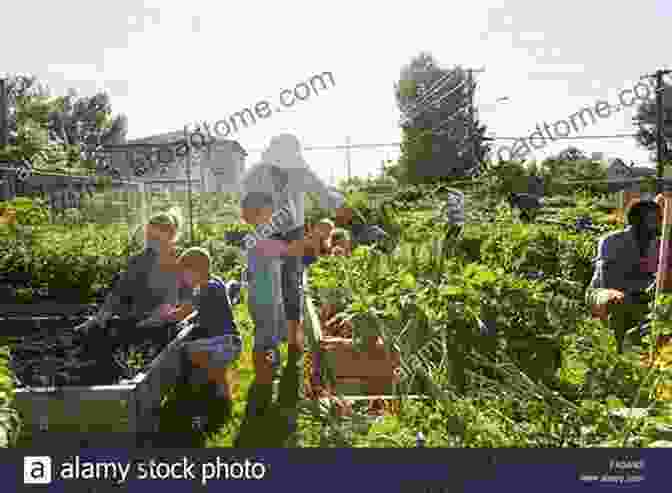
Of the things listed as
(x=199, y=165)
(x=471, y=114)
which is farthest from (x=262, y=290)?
(x=199, y=165)

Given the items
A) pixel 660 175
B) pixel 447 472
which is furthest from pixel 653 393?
pixel 660 175

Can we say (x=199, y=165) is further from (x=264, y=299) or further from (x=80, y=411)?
(x=80, y=411)

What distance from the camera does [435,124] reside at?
4406mm

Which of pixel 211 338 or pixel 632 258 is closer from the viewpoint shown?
pixel 632 258

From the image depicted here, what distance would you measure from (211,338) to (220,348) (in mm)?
122

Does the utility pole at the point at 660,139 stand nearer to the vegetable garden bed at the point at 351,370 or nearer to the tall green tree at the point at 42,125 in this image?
the vegetable garden bed at the point at 351,370

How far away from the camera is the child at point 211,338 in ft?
10.1

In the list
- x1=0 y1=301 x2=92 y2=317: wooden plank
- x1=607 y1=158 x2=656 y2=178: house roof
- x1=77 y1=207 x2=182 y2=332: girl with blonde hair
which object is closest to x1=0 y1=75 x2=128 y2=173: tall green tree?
x1=0 y1=301 x2=92 y2=317: wooden plank

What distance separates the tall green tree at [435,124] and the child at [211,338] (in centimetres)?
134

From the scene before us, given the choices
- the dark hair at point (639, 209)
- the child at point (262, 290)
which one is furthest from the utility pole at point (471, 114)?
the child at point (262, 290)

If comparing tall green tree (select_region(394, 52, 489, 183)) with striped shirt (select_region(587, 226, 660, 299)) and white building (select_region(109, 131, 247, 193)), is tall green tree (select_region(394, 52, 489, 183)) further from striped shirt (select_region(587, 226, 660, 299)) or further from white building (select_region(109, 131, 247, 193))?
white building (select_region(109, 131, 247, 193))

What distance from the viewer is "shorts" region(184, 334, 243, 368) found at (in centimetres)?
307

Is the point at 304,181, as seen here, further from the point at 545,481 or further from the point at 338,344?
the point at 545,481

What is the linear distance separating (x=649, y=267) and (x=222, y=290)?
2117 millimetres
